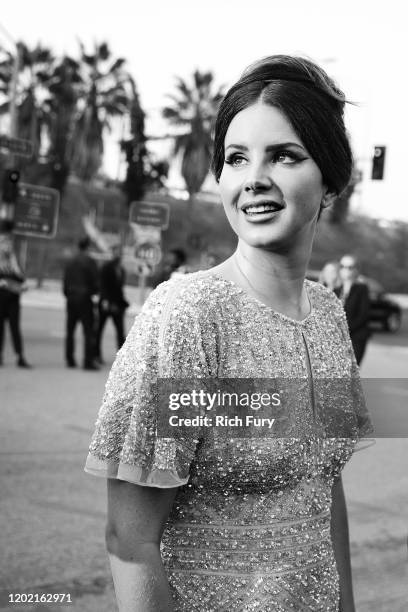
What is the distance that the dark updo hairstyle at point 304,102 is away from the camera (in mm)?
1354

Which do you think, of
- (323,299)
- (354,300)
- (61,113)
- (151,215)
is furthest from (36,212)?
(61,113)

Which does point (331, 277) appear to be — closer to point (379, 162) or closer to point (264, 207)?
point (379, 162)

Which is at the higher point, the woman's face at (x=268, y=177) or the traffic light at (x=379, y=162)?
the traffic light at (x=379, y=162)

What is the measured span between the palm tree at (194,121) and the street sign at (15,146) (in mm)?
30242

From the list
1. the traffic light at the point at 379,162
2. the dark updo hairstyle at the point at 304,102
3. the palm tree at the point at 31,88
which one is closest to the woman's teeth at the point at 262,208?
the dark updo hairstyle at the point at 304,102

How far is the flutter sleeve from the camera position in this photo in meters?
1.22

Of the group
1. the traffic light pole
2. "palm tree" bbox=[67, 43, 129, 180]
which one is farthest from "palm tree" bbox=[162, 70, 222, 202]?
the traffic light pole

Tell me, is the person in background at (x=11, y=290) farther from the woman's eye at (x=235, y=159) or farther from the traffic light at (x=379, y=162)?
the woman's eye at (x=235, y=159)

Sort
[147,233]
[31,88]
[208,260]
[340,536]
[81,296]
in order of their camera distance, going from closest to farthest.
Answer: [340,536], [208,260], [81,296], [147,233], [31,88]

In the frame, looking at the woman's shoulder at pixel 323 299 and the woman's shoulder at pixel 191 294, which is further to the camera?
the woman's shoulder at pixel 323 299

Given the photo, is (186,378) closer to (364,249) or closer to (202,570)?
(202,570)

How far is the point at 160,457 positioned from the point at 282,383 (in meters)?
0.25

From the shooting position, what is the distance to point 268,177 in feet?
4.44

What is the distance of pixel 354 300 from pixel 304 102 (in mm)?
7802
